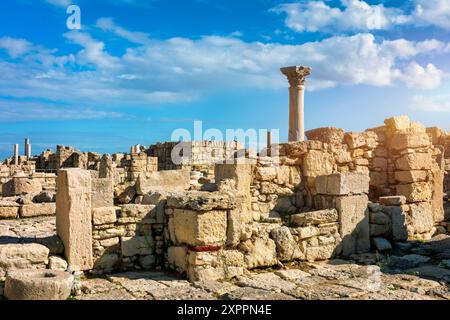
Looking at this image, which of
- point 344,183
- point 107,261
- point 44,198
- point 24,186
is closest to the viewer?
point 107,261

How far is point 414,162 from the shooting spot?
11.0 metres

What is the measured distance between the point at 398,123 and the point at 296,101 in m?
4.14

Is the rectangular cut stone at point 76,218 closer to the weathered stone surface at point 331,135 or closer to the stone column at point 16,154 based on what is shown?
the weathered stone surface at point 331,135

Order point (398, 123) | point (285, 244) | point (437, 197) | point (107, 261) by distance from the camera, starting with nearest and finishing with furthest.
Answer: point (107, 261)
point (285, 244)
point (398, 123)
point (437, 197)

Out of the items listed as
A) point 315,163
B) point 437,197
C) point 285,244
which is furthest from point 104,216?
point 437,197

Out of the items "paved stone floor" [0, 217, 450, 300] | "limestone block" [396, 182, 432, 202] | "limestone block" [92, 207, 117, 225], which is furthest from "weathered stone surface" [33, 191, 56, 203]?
"limestone block" [396, 182, 432, 202]

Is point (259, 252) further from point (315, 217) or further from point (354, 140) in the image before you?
point (354, 140)

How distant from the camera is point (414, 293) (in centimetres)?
588

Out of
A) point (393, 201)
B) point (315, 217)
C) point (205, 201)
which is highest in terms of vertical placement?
point (205, 201)

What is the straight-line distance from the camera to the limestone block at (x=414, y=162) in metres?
11.0

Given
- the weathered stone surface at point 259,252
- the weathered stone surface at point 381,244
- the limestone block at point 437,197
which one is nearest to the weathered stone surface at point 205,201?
the weathered stone surface at point 259,252

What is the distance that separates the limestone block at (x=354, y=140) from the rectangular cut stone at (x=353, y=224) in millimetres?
2704

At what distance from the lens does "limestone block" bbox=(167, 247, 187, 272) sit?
653cm
